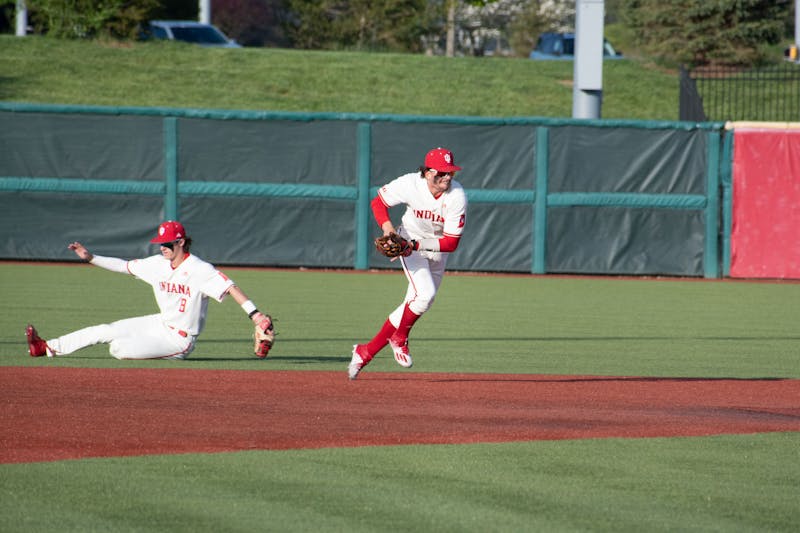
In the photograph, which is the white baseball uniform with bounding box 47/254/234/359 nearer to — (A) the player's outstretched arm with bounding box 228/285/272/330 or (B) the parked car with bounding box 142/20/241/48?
(A) the player's outstretched arm with bounding box 228/285/272/330

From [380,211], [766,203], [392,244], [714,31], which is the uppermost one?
[714,31]

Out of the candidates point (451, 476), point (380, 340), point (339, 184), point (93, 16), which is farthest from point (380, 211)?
point (93, 16)

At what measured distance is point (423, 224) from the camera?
10617 mm

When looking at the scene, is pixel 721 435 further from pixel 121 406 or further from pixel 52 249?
pixel 52 249

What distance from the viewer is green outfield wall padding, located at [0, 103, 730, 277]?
834 inches

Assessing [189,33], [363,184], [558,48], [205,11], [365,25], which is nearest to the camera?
[363,184]

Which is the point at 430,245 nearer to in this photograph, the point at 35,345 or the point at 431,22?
the point at 35,345

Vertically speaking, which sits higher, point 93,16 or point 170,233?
point 93,16

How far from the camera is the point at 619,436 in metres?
8.14

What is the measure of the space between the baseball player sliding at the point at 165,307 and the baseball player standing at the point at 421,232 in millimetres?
1176

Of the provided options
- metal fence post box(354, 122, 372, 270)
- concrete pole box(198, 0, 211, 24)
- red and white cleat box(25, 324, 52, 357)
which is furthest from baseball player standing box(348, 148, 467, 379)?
concrete pole box(198, 0, 211, 24)

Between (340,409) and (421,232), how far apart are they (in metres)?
2.19

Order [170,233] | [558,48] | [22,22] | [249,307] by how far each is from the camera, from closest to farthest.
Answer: [249,307]
[170,233]
[22,22]
[558,48]

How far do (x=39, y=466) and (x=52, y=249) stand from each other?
14.8 meters
